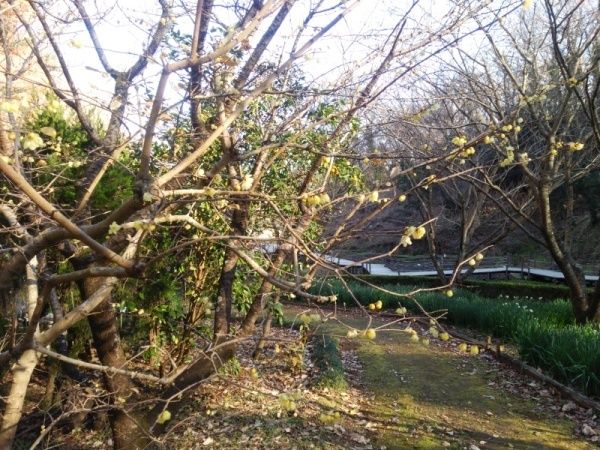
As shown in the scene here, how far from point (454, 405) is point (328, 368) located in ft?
5.54

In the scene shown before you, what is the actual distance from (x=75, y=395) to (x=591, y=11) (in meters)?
8.93

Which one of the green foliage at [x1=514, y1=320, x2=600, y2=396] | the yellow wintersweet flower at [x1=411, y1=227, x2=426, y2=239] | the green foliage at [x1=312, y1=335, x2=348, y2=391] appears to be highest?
the yellow wintersweet flower at [x1=411, y1=227, x2=426, y2=239]

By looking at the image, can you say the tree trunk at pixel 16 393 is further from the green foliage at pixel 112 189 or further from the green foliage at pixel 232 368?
the green foliage at pixel 232 368

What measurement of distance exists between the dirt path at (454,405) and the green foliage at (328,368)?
37 centimetres

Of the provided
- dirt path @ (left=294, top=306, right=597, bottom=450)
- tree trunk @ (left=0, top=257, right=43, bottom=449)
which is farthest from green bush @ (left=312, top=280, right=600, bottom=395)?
tree trunk @ (left=0, top=257, right=43, bottom=449)

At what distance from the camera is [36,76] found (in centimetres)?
591

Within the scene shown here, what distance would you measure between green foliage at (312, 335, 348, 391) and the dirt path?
368 mm

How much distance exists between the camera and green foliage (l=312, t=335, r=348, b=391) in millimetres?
6543

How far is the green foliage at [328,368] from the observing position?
6543 mm

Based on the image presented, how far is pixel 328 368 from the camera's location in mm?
6930

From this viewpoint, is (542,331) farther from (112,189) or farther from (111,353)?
(112,189)

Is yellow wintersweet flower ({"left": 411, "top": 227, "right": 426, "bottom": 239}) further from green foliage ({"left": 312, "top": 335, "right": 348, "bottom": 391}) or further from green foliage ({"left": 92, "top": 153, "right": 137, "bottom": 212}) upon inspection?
green foliage ({"left": 92, "top": 153, "right": 137, "bottom": 212})

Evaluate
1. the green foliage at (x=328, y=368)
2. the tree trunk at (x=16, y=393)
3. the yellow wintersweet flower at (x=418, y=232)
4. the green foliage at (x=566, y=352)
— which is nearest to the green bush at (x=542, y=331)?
the green foliage at (x=566, y=352)

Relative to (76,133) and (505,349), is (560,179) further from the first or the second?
(76,133)
